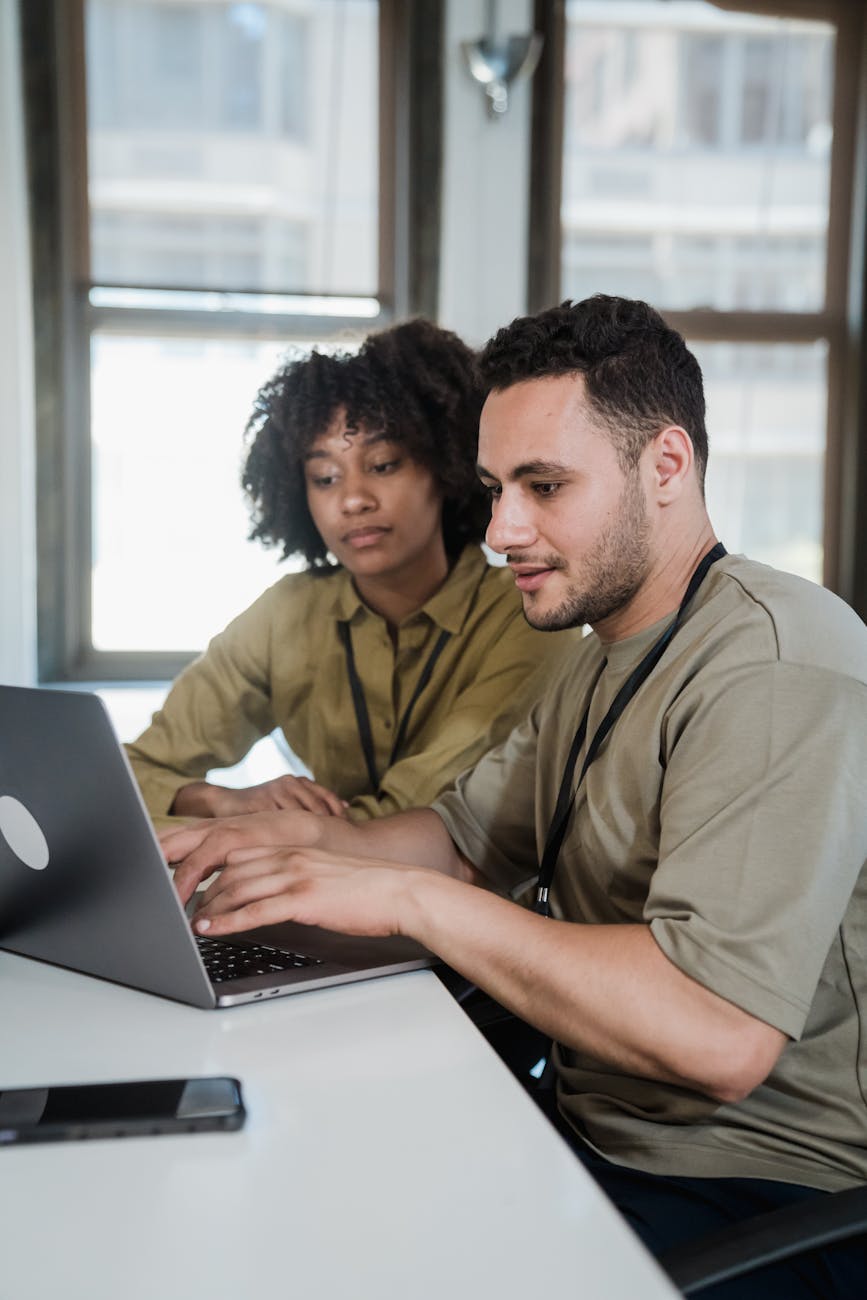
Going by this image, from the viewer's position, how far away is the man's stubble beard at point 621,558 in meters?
1.31

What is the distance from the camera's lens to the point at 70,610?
151 inches

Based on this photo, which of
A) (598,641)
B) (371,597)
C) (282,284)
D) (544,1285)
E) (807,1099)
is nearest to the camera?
(544,1285)

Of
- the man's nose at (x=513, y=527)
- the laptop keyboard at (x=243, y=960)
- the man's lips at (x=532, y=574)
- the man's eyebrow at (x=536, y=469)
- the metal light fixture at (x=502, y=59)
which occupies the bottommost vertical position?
the laptop keyboard at (x=243, y=960)

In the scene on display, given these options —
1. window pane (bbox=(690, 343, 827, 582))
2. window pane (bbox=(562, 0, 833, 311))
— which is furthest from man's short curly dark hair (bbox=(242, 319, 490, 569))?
window pane (bbox=(690, 343, 827, 582))

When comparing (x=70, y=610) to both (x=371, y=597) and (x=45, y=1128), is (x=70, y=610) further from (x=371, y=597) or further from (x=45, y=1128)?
(x=45, y=1128)

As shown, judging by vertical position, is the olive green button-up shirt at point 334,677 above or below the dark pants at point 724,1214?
above

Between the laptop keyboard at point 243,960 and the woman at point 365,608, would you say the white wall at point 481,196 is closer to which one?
the woman at point 365,608

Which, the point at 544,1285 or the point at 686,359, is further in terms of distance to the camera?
the point at 686,359

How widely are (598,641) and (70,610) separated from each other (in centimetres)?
268

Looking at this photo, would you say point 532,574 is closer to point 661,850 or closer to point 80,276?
point 661,850

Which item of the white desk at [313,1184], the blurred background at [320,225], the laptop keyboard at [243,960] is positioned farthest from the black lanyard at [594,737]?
the blurred background at [320,225]

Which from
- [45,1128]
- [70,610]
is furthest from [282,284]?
[45,1128]

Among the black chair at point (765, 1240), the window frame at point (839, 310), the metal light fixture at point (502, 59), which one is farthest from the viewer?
the window frame at point (839, 310)

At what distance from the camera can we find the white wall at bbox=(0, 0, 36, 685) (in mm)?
3467
